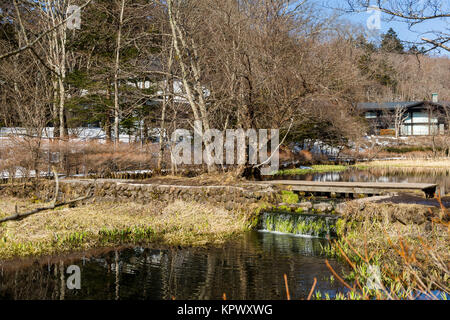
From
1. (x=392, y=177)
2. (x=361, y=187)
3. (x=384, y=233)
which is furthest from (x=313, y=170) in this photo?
(x=384, y=233)

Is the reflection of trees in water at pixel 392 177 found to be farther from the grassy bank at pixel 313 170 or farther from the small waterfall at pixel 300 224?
the small waterfall at pixel 300 224

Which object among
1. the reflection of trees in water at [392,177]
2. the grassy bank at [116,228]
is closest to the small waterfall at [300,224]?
the grassy bank at [116,228]

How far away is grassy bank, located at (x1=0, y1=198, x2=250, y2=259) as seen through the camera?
9203 millimetres

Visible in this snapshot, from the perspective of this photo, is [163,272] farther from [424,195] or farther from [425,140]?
[425,140]

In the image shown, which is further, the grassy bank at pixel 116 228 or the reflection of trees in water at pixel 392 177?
the reflection of trees in water at pixel 392 177

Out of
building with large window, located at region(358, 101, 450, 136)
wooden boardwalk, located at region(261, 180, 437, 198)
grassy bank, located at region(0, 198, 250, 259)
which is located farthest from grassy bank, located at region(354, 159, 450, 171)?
grassy bank, located at region(0, 198, 250, 259)

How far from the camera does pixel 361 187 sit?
42.9 feet

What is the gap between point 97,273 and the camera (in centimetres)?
754

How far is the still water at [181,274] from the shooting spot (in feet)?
21.4

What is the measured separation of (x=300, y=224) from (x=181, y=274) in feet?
13.6

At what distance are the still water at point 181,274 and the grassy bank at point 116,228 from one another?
717 mm

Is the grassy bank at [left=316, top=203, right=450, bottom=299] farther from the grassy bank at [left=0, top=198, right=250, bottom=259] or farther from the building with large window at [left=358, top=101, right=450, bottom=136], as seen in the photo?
the building with large window at [left=358, top=101, right=450, bottom=136]
